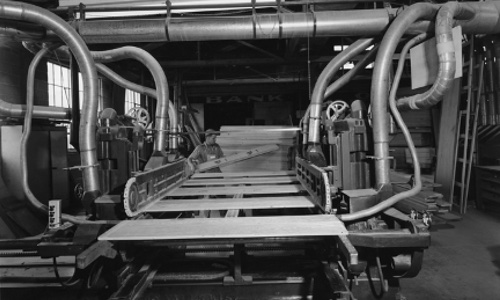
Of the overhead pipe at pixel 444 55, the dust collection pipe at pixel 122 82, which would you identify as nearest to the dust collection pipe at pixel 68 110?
the dust collection pipe at pixel 122 82

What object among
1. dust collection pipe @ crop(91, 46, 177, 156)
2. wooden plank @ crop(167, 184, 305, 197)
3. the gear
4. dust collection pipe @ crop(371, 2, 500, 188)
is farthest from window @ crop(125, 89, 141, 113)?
dust collection pipe @ crop(371, 2, 500, 188)

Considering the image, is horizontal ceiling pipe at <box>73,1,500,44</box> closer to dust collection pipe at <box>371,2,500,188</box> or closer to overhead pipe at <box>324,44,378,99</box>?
overhead pipe at <box>324,44,378,99</box>

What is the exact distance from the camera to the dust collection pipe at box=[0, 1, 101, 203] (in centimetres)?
247

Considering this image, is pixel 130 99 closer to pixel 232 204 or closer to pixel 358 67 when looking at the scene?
pixel 358 67

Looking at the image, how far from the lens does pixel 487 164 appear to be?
225 inches

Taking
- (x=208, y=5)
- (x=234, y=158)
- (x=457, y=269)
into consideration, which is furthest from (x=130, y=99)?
(x=457, y=269)

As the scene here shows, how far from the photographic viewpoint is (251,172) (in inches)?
154

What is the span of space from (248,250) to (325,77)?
2341 mm

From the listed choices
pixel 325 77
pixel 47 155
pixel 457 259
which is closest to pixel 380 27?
pixel 325 77

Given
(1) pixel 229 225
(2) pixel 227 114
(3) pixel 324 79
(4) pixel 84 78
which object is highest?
(2) pixel 227 114

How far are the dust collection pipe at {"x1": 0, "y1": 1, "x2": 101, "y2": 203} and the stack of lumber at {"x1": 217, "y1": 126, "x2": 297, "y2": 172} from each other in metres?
2.44

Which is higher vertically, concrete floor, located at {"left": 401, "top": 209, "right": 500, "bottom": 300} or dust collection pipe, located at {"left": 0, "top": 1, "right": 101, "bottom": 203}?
dust collection pipe, located at {"left": 0, "top": 1, "right": 101, "bottom": 203}

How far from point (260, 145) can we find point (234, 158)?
2.27 ft

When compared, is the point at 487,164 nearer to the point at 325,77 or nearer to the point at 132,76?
the point at 325,77
